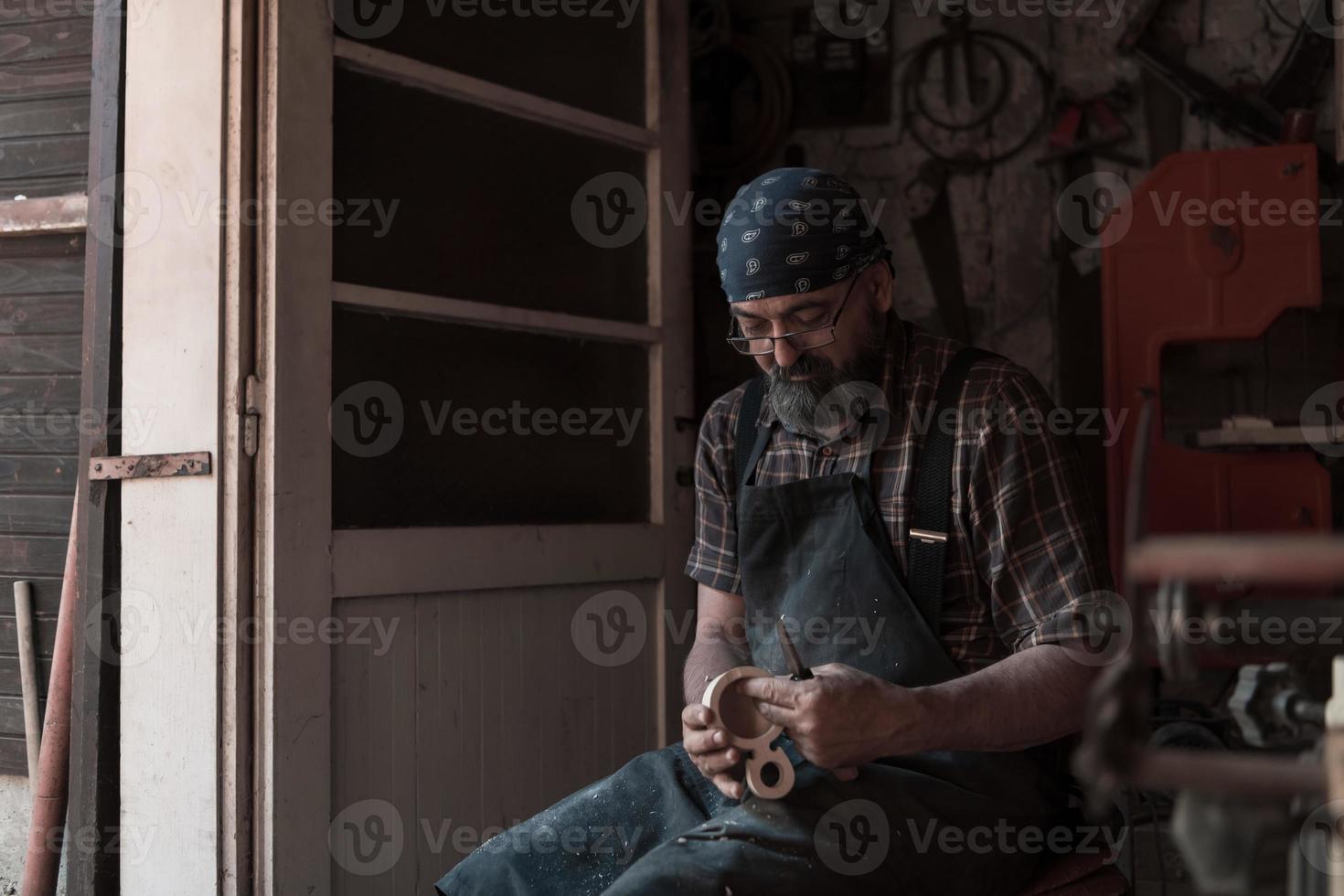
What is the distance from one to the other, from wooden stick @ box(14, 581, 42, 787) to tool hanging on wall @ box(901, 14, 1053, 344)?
2.70 m

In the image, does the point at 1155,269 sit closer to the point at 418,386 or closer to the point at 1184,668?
the point at 418,386

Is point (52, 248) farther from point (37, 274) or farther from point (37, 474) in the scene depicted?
point (37, 474)

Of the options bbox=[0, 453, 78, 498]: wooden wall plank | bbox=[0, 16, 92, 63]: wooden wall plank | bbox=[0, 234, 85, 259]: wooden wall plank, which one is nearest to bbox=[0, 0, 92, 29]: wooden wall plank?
bbox=[0, 16, 92, 63]: wooden wall plank

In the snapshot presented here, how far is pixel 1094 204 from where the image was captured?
384cm

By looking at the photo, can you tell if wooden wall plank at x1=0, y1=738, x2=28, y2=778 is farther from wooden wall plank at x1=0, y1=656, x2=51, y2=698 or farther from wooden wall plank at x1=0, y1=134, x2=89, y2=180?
wooden wall plank at x1=0, y1=134, x2=89, y2=180

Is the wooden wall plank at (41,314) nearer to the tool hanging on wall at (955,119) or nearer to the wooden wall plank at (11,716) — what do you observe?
the wooden wall plank at (11,716)

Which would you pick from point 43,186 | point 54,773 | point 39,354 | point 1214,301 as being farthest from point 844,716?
point 43,186

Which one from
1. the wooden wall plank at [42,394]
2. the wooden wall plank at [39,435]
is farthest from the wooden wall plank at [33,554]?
the wooden wall plank at [42,394]

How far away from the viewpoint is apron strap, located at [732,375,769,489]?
215cm

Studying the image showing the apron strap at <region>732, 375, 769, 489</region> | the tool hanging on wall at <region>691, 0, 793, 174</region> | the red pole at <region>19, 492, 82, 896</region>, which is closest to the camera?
the apron strap at <region>732, 375, 769, 489</region>

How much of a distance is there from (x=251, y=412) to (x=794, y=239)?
3.48 ft

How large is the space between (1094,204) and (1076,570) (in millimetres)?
2348

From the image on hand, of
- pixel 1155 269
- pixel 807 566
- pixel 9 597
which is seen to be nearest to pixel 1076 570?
pixel 807 566

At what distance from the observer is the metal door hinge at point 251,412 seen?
91.3 inches
